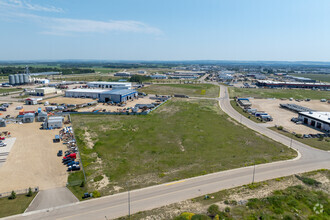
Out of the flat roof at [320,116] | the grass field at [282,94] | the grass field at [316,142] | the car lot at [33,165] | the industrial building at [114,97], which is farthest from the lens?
the grass field at [282,94]

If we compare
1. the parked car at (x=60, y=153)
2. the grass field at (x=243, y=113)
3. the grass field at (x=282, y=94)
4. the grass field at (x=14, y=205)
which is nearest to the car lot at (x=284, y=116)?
the grass field at (x=243, y=113)

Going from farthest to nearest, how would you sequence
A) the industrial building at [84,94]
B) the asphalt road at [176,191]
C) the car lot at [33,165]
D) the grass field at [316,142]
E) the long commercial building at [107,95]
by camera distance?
the industrial building at [84,94], the long commercial building at [107,95], the grass field at [316,142], the car lot at [33,165], the asphalt road at [176,191]

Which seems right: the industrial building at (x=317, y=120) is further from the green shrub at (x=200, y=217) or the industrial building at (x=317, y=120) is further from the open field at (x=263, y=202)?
the green shrub at (x=200, y=217)

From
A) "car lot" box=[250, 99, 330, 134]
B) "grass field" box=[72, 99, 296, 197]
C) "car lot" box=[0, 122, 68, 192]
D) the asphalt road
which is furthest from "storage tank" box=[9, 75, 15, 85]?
"car lot" box=[250, 99, 330, 134]

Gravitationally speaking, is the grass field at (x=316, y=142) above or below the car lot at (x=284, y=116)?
below

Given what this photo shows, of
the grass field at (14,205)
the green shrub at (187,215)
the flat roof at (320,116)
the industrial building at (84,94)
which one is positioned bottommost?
the grass field at (14,205)

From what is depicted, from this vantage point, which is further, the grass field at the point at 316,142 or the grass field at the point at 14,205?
the grass field at the point at 316,142
